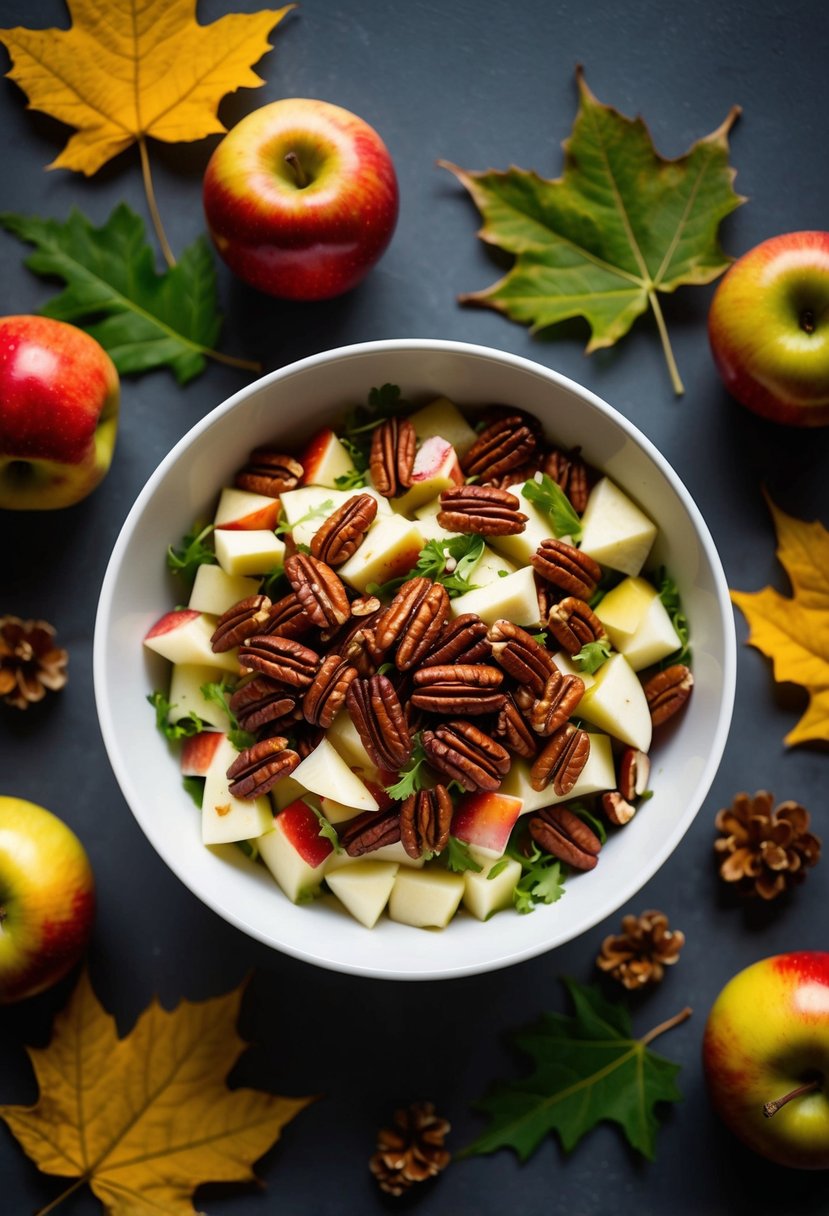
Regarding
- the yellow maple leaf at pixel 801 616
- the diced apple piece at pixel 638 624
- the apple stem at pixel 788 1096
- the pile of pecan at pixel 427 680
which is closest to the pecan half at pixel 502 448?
the pile of pecan at pixel 427 680

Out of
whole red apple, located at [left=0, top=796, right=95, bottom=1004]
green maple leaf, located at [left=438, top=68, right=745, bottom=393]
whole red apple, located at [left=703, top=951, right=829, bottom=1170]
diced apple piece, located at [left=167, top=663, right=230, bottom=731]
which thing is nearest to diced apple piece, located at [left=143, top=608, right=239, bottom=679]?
diced apple piece, located at [left=167, top=663, right=230, bottom=731]

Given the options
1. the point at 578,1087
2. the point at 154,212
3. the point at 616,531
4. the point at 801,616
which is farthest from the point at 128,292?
the point at 578,1087

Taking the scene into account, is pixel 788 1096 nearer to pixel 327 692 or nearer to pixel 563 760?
pixel 563 760

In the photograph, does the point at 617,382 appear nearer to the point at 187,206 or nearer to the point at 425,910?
the point at 187,206

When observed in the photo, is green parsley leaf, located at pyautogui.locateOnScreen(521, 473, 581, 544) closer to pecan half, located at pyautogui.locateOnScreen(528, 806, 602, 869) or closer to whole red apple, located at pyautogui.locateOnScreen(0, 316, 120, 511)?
pecan half, located at pyautogui.locateOnScreen(528, 806, 602, 869)

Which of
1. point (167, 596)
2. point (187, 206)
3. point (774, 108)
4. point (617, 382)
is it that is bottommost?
point (167, 596)

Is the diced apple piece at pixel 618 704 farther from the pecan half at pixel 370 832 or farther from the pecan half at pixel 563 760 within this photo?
the pecan half at pixel 370 832

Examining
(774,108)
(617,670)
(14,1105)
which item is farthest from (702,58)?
(14,1105)
